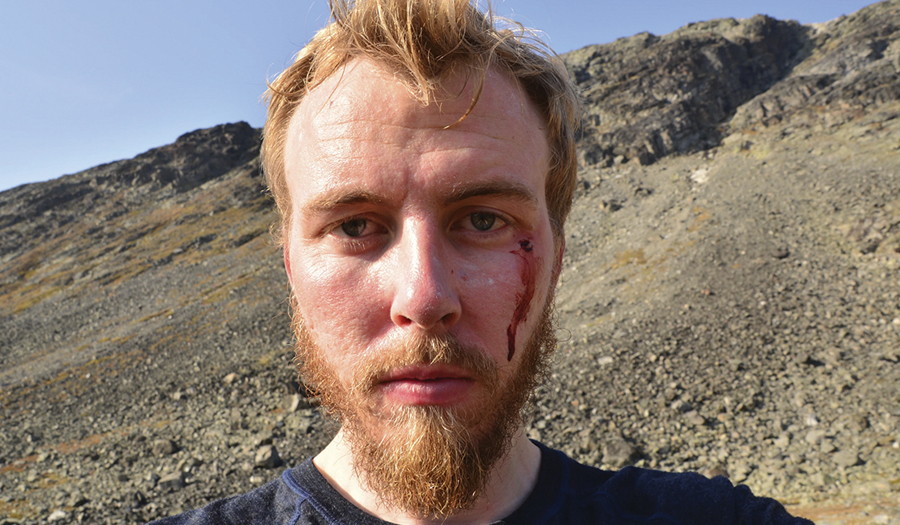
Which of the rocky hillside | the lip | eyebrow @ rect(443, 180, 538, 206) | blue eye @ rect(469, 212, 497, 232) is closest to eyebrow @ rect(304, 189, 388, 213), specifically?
eyebrow @ rect(443, 180, 538, 206)

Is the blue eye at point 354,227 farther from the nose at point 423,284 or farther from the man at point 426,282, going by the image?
the nose at point 423,284

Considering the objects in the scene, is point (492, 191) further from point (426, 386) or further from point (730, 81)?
point (730, 81)

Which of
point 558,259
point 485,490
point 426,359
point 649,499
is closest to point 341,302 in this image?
point 426,359

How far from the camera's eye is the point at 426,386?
1.98 meters

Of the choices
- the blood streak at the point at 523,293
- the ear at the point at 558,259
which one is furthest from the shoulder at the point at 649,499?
the ear at the point at 558,259

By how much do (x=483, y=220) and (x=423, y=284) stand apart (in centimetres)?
46

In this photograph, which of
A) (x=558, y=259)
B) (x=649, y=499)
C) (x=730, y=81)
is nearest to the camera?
(x=649, y=499)

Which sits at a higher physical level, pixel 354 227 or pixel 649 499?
pixel 354 227

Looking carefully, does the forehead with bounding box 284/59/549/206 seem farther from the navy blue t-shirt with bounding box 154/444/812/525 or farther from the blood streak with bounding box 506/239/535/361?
the navy blue t-shirt with bounding box 154/444/812/525

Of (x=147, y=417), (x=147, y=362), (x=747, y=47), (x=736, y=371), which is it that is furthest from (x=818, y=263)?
(x=747, y=47)

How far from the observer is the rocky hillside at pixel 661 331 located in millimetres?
10133

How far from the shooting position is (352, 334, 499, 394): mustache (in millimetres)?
1955

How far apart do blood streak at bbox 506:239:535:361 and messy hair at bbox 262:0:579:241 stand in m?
0.64

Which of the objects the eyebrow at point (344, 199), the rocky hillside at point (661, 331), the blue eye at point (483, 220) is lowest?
the rocky hillside at point (661, 331)
